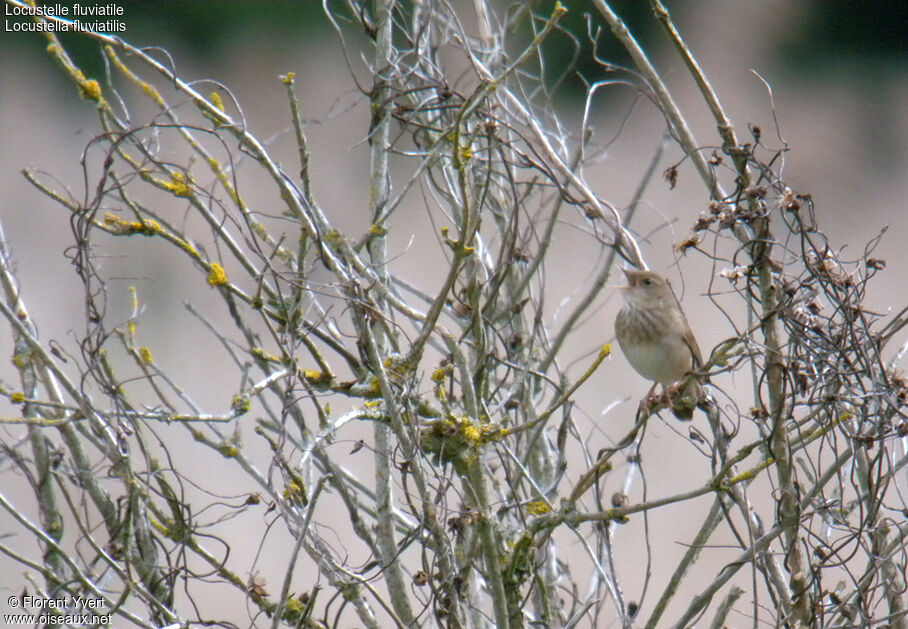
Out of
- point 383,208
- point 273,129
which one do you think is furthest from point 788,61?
point 383,208

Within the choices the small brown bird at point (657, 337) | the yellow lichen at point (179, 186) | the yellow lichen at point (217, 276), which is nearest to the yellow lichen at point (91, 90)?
the yellow lichen at point (179, 186)

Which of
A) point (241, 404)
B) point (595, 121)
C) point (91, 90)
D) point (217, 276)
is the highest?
point (595, 121)

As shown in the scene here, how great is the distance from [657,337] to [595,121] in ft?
22.9

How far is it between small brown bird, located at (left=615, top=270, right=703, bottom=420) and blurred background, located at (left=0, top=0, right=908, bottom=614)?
63.7 inches

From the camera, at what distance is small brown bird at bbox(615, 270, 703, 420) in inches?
175

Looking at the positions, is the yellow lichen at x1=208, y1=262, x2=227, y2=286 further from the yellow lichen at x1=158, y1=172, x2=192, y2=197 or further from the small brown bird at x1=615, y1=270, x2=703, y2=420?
the small brown bird at x1=615, y1=270, x2=703, y2=420

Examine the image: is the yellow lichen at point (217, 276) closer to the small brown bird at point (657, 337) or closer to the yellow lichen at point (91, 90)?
the yellow lichen at point (91, 90)

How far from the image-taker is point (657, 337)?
448 cm

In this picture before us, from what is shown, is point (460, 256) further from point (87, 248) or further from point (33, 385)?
point (33, 385)

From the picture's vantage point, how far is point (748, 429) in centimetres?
652

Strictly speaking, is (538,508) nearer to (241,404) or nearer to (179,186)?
(241,404)

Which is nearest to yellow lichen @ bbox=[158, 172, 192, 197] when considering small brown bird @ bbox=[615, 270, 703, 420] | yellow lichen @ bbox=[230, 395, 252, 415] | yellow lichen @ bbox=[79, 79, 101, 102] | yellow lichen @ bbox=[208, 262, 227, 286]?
yellow lichen @ bbox=[208, 262, 227, 286]

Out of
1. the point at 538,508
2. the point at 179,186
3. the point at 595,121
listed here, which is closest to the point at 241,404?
the point at 179,186

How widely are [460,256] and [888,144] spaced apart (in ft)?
38.7
